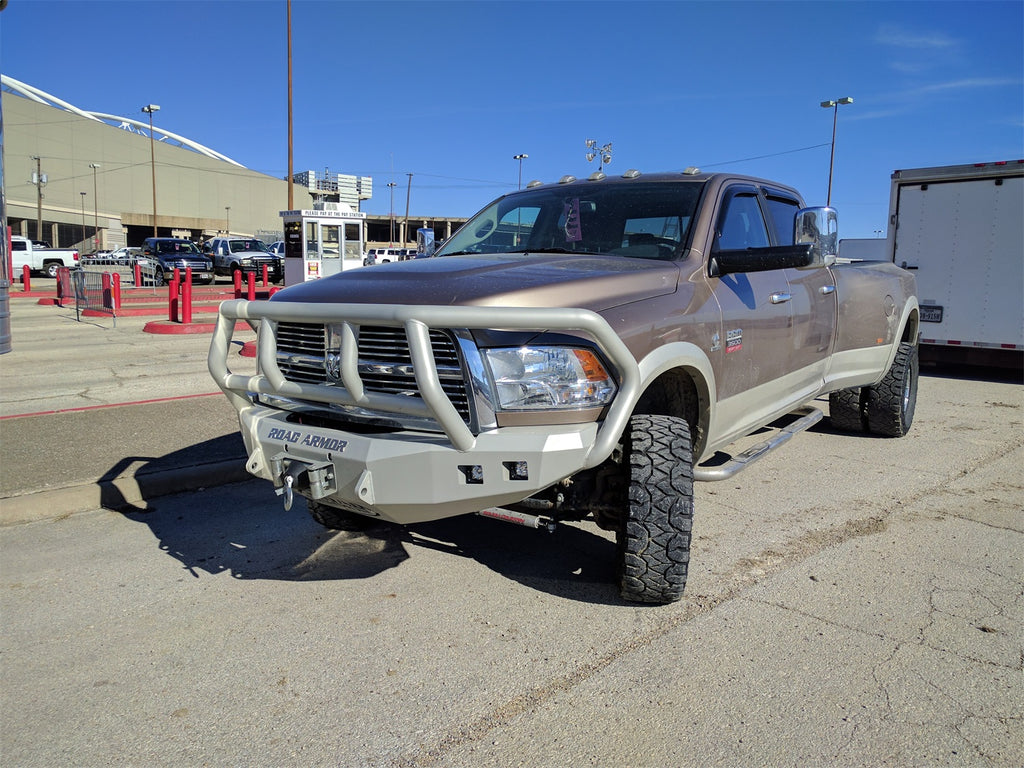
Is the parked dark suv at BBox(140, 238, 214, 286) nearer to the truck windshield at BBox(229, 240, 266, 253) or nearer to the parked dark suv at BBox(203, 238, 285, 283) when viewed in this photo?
the parked dark suv at BBox(203, 238, 285, 283)

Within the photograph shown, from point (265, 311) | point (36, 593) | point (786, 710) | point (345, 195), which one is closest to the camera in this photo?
point (786, 710)

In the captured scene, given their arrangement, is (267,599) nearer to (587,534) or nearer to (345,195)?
(587,534)

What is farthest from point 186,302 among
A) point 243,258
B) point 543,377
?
point 243,258

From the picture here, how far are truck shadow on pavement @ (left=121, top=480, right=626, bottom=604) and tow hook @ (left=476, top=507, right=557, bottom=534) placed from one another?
19.2 inches

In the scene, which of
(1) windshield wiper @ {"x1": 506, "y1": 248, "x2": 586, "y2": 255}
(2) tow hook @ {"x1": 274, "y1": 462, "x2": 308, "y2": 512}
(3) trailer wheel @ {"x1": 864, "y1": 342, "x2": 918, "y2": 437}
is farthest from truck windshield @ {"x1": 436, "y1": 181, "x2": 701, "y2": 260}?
(3) trailer wheel @ {"x1": 864, "y1": 342, "x2": 918, "y2": 437}

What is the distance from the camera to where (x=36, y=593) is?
146 inches

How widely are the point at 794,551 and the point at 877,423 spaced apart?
10.7ft

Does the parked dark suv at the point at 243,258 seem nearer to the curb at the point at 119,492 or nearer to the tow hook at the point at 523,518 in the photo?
the curb at the point at 119,492

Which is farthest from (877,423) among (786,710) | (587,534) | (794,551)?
(786,710)

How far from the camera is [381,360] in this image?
123 inches

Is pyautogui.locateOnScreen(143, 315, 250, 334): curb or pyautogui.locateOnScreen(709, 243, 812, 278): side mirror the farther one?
pyautogui.locateOnScreen(143, 315, 250, 334): curb

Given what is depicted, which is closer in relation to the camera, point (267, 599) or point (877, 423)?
point (267, 599)

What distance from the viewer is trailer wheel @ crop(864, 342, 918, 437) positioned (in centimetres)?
667

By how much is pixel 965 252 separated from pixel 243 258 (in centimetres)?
3011
